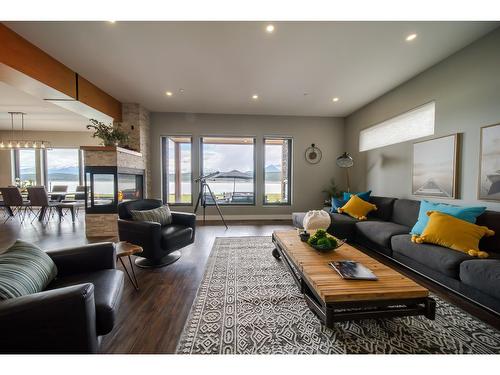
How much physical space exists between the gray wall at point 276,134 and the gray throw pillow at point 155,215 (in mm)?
2530

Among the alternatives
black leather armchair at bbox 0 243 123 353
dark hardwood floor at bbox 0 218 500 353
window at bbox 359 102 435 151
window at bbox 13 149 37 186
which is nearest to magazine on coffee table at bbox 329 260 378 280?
dark hardwood floor at bbox 0 218 500 353

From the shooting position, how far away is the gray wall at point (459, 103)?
7.91 ft

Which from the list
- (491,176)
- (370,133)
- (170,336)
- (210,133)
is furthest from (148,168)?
(491,176)

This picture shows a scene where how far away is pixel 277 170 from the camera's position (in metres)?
5.91

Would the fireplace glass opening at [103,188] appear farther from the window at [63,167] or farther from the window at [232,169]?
the window at [63,167]

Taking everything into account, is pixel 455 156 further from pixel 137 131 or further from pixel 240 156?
pixel 137 131

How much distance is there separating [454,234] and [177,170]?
552 cm

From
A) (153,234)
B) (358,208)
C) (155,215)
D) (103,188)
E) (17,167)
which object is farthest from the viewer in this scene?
(17,167)

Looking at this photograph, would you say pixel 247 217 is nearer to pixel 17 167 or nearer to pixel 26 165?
pixel 26 165

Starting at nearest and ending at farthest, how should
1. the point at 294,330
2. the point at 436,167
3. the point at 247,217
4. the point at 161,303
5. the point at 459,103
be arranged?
1. the point at 294,330
2. the point at 161,303
3. the point at 459,103
4. the point at 436,167
5. the point at 247,217

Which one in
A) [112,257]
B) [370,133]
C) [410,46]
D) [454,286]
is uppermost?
[410,46]

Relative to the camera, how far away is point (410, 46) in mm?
2609

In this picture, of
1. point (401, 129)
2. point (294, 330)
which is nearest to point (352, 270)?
point (294, 330)

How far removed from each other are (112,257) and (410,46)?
4.04 meters
